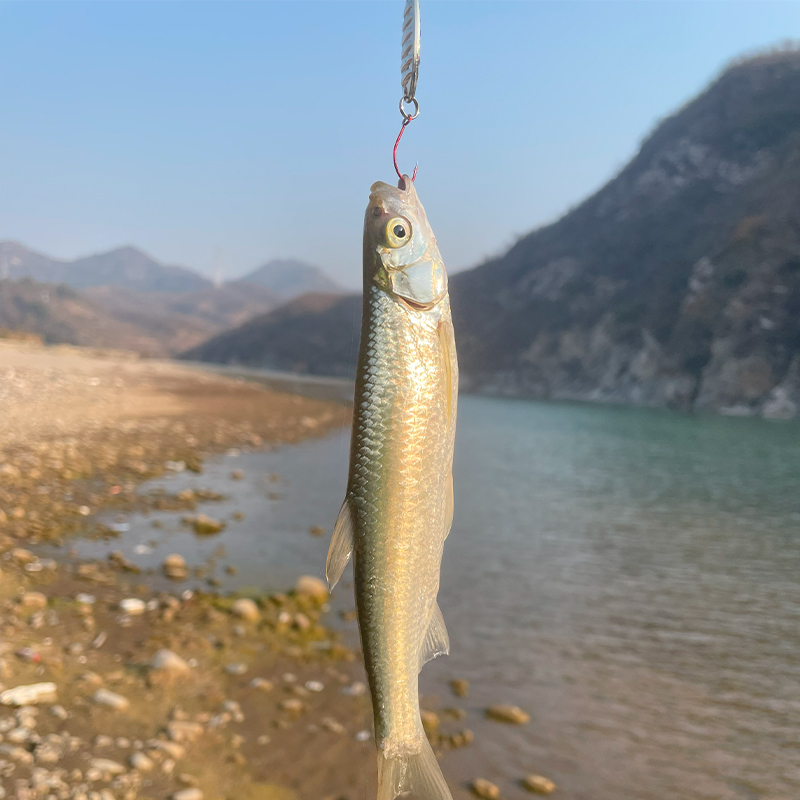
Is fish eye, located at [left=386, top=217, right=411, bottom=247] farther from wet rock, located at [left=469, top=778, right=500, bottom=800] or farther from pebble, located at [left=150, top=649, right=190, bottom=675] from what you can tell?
pebble, located at [left=150, top=649, right=190, bottom=675]

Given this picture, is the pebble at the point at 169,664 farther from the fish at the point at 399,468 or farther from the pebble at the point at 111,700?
the fish at the point at 399,468

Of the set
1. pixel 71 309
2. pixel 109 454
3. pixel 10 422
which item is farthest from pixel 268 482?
pixel 71 309

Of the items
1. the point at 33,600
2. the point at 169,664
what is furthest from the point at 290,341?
the point at 169,664

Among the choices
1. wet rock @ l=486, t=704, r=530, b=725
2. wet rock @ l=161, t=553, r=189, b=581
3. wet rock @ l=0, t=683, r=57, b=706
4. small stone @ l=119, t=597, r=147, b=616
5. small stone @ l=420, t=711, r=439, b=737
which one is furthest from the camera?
wet rock @ l=161, t=553, r=189, b=581

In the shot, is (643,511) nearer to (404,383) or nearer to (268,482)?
(268,482)

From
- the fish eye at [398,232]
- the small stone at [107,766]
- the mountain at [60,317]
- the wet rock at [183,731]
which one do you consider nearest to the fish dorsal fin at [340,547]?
the fish eye at [398,232]

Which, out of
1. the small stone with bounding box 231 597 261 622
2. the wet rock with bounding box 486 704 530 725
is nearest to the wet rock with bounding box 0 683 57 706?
the small stone with bounding box 231 597 261 622
